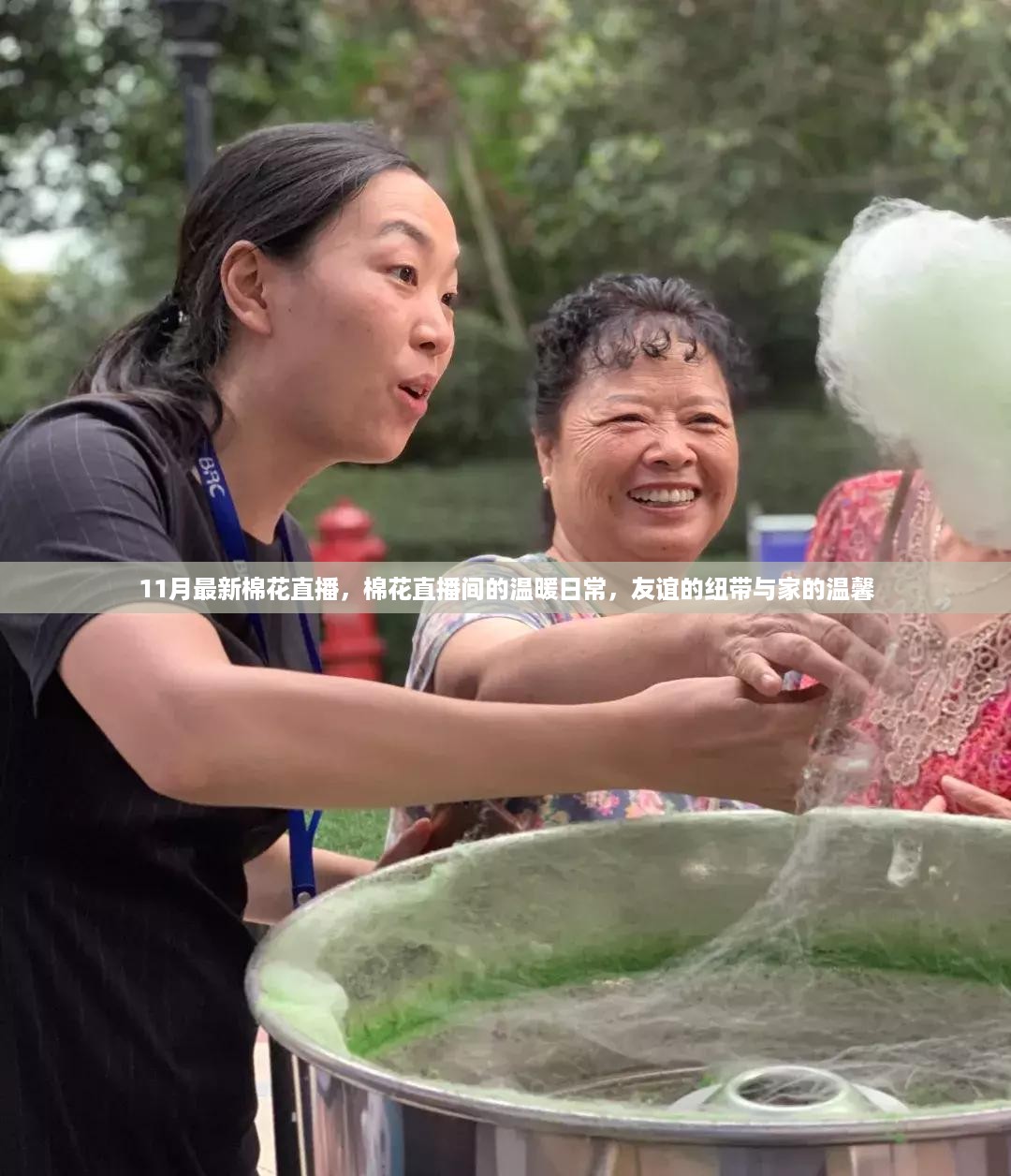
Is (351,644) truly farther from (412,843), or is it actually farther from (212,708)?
(212,708)

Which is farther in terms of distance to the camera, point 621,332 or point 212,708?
point 621,332

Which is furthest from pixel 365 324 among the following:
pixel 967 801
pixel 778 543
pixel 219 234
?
pixel 778 543

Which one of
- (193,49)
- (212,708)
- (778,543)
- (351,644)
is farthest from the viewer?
(778,543)

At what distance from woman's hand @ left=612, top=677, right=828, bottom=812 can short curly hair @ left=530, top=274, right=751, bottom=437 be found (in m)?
0.52

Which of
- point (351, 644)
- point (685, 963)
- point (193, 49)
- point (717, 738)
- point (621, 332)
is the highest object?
point (193, 49)

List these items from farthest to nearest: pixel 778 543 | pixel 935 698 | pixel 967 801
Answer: pixel 778 543 → pixel 935 698 → pixel 967 801

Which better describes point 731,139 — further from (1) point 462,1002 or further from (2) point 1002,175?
(1) point 462,1002

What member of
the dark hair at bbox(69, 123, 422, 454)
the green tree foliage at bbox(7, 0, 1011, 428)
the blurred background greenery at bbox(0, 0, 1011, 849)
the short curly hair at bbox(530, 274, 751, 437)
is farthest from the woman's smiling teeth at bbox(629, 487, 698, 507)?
the green tree foliage at bbox(7, 0, 1011, 428)

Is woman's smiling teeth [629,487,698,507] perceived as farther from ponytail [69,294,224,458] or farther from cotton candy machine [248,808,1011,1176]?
ponytail [69,294,224,458]

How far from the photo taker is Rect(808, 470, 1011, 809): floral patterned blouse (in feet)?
4.60

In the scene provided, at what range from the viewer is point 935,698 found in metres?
1.52

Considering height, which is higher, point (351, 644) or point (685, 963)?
point (351, 644)

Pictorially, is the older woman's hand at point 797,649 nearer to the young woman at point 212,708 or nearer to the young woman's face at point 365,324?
the young woman at point 212,708

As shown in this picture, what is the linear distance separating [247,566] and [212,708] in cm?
26
